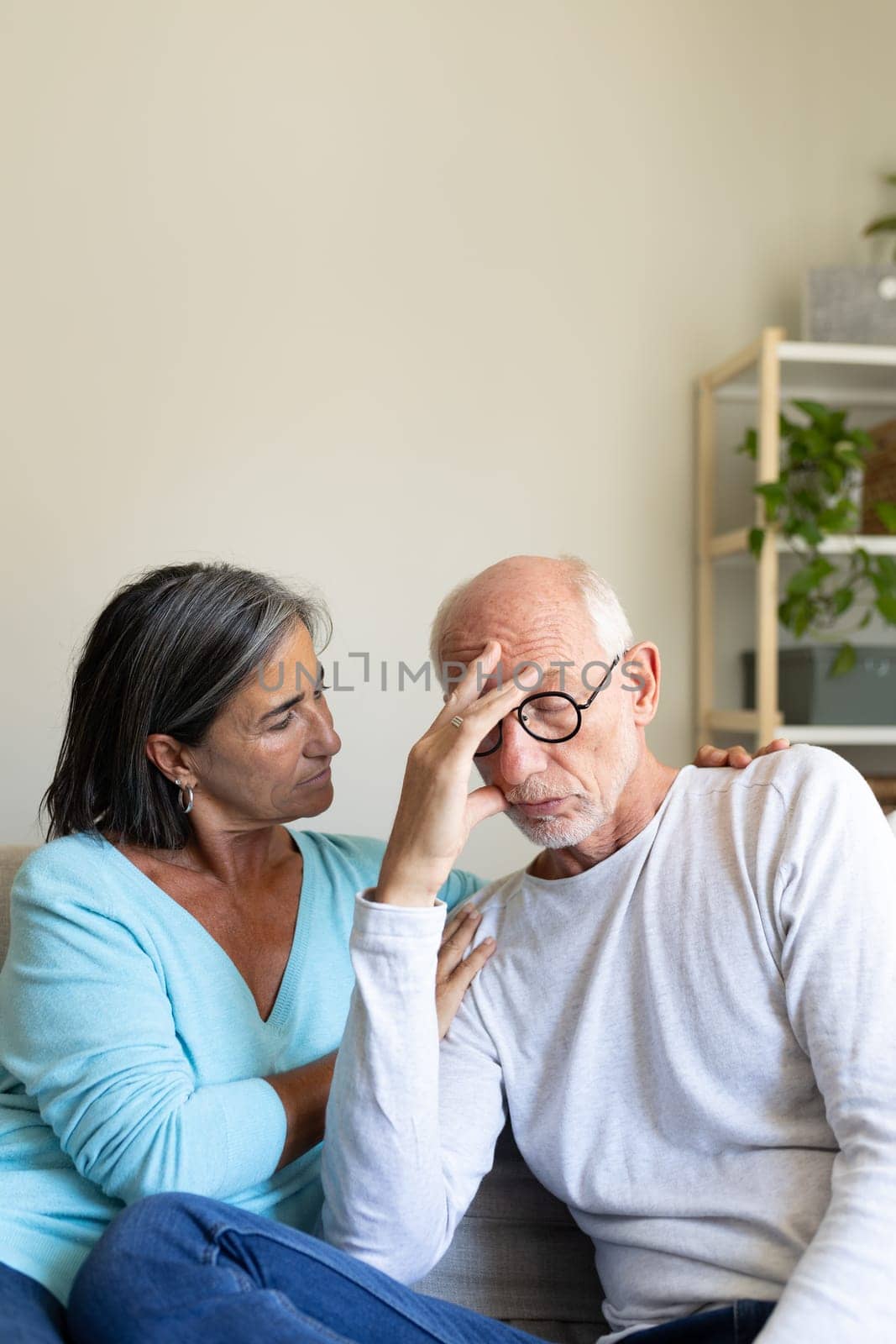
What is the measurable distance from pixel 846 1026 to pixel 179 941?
0.71 metres

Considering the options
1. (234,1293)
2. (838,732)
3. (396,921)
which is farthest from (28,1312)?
(838,732)

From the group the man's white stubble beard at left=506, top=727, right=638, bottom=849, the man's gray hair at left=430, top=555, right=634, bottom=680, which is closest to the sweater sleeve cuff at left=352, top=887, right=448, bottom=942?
the man's white stubble beard at left=506, top=727, right=638, bottom=849

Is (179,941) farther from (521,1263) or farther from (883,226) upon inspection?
(883,226)

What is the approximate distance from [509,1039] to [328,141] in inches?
81.3

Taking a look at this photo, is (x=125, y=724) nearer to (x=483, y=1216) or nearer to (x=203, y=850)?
(x=203, y=850)

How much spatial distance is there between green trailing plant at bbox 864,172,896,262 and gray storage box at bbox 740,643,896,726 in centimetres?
95

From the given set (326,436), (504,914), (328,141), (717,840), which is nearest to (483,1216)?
(504,914)

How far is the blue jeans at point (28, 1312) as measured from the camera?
3.31 feet

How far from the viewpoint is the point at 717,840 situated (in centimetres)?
127

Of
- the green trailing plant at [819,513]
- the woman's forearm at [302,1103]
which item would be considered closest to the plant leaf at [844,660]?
the green trailing plant at [819,513]

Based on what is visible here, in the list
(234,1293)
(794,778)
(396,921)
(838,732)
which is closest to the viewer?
(234,1293)

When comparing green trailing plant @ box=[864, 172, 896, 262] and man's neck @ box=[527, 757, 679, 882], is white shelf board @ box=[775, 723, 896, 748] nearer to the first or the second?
green trailing plant @ box=[864, 172, 896, 262]

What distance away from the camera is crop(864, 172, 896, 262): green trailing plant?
9.16ft

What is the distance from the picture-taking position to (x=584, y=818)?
1.28 metres
